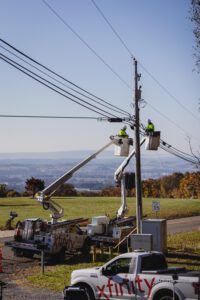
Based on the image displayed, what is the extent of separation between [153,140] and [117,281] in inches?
502

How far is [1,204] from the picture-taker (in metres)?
63.7

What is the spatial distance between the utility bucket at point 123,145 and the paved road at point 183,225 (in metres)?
15.2

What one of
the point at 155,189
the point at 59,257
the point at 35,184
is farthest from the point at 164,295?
the point at 155,189

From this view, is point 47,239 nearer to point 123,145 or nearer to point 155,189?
→ point 123,145

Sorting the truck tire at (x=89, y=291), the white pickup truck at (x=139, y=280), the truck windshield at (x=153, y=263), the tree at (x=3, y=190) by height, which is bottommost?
the truck tire at (x=89, y=291)

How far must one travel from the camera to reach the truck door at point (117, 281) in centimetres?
1570

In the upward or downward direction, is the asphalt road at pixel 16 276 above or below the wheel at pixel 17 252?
below

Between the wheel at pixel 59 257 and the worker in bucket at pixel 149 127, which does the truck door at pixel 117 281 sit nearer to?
the wheel at pixel 59 257

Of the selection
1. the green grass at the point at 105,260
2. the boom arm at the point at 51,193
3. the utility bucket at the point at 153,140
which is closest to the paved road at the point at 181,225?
the green grass at the point at 105,260

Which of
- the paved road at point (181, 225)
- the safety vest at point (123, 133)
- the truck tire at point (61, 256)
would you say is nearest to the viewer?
the truck tire at point (61, 256)

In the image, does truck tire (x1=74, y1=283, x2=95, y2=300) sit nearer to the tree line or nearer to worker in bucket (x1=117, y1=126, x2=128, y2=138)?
worker in bucket (x1=117, y1=126, x2=128, y2=138)

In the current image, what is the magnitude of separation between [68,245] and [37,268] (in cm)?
299

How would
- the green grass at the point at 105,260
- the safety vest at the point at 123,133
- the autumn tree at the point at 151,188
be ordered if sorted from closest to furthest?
the green grass at the point at 105,260 → the safety vest at the point at 123,133 → the autumn tree at the point at 151,188

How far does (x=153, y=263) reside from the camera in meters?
16.2
